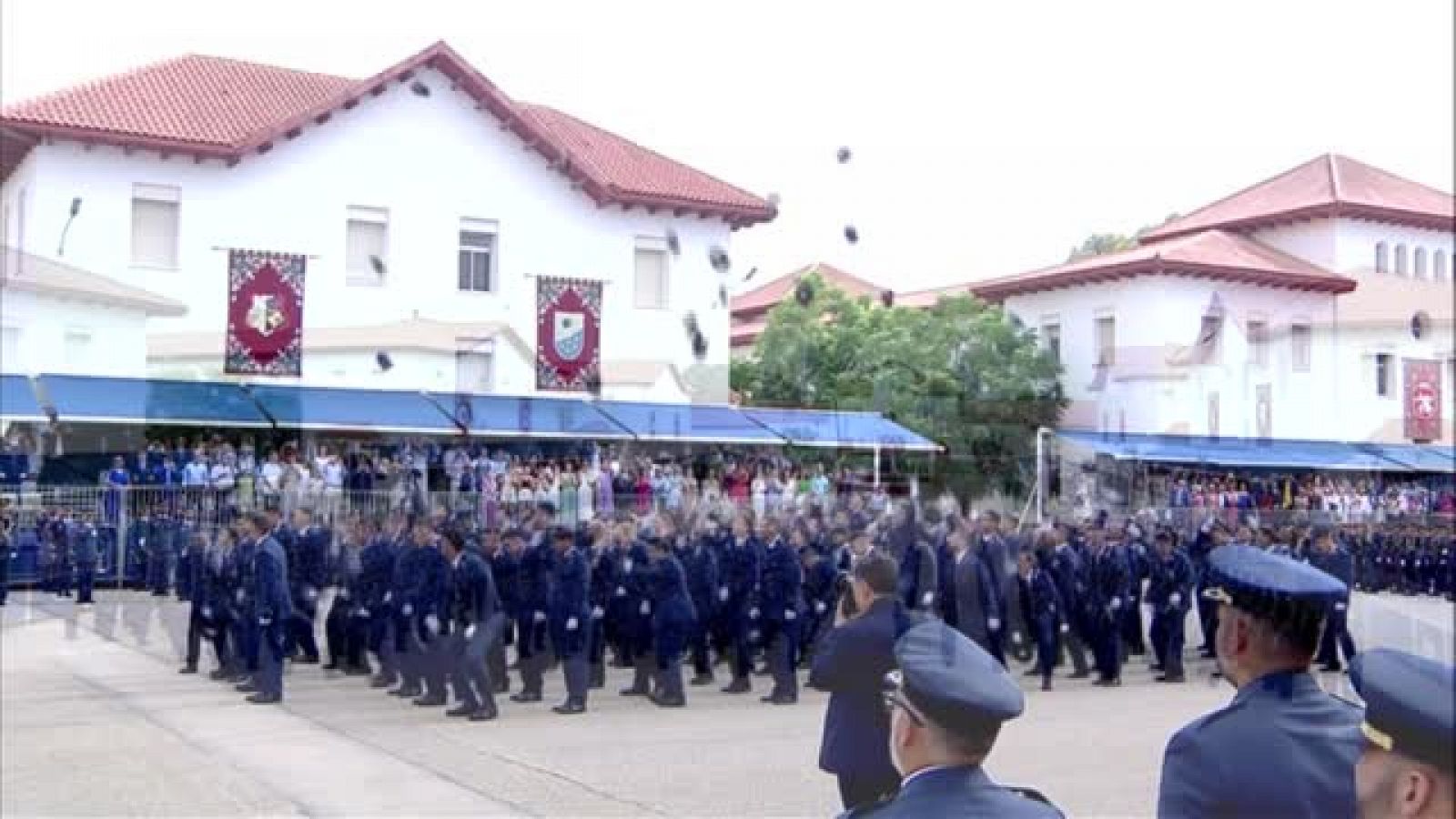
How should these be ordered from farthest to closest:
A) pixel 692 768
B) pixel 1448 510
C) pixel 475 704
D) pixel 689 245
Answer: pixel 1448 510
pixel 689 245
pixel 475 704
pixel 692 768

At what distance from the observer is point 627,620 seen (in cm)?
1341

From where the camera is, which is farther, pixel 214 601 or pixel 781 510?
pixel 781 510

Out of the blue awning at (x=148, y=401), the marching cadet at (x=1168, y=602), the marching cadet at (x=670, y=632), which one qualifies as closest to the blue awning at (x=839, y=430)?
the marching cadet at (x=670, y=632)

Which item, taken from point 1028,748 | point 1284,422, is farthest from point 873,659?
point 1028,748

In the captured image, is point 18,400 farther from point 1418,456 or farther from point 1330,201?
point 1330,201

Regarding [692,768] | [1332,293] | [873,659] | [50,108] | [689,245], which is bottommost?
[692,768]

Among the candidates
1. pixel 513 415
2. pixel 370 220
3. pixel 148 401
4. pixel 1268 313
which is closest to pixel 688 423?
pixel 513 415

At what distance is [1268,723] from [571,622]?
9652 mm

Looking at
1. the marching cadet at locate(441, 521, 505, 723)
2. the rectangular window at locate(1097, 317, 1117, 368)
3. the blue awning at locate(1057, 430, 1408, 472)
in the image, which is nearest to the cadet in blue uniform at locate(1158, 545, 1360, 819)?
the blue awning at locate(1057, 430, 1408, 472)

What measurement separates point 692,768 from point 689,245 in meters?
8.76

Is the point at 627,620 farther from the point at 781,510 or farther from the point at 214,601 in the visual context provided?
the point at 214,601

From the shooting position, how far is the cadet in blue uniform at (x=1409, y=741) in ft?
5.15

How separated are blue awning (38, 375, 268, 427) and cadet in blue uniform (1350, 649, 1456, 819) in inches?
605

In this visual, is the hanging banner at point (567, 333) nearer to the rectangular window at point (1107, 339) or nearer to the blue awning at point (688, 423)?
the blue awning at point (688, 423)
